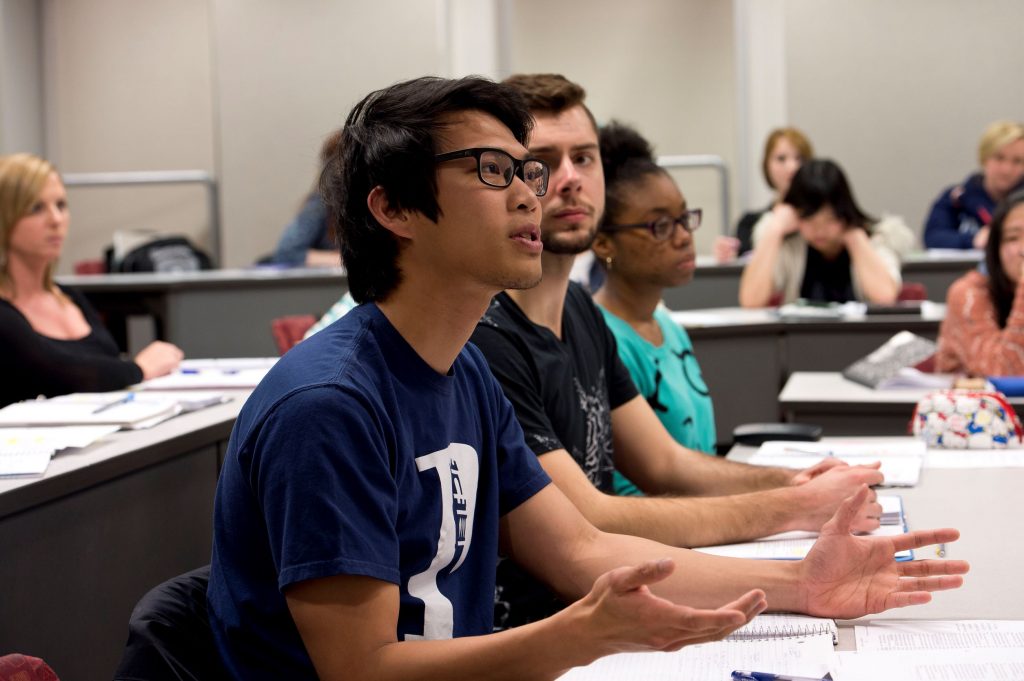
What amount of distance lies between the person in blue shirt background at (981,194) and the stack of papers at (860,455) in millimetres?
3914

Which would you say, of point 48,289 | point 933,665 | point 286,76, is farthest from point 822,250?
point 286,76

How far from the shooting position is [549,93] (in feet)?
6.39

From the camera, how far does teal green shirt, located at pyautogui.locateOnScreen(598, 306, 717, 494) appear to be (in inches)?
91.4

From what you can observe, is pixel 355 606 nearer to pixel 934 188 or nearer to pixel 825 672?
pixel 825 672

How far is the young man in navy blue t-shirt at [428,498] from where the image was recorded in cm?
103

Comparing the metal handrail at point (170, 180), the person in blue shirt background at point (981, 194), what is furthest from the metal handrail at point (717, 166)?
the metal handrail at point (170, 180)

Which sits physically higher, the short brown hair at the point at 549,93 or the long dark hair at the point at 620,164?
the short brown hair at the point at 549,93

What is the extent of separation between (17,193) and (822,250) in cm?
315

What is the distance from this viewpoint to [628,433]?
2055 millimetres

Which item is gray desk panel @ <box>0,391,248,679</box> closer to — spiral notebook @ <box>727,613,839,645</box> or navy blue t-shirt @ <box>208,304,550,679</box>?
navy blue t-shirt @ <box>208,304,550,679</box>

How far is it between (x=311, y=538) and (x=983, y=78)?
8.12 metres

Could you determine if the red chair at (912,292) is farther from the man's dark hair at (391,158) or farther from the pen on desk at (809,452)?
the man's dark hair at (391,158)

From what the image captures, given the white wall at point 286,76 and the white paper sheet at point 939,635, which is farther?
the white wall at point 286,76

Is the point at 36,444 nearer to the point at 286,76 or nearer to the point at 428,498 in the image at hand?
the point at 428,498
